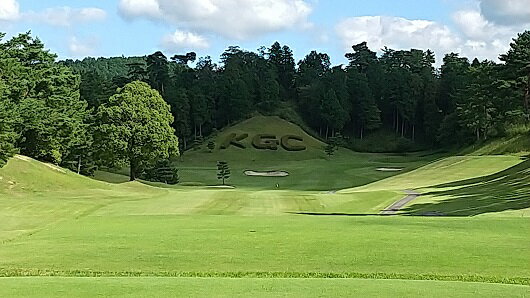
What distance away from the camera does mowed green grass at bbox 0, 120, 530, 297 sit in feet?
41.5

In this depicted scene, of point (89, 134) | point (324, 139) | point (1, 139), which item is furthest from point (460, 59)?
point (1, 139)

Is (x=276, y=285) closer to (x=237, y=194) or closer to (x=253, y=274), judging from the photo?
(x=253, y=274)

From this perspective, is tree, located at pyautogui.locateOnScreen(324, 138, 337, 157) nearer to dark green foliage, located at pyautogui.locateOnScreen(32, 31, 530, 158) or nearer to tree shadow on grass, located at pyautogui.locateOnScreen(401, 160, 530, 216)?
dark green foliage, located at pyautogui.locateOnScreen(32, 31, 530, 158)

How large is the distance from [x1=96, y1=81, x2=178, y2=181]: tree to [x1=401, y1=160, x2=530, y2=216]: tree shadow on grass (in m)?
24.5

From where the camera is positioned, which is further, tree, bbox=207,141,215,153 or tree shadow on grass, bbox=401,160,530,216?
tree, bbox=207,141,215,153

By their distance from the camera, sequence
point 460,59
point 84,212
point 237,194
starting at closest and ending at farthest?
point 84,212 → point 237,194 → point 460,59

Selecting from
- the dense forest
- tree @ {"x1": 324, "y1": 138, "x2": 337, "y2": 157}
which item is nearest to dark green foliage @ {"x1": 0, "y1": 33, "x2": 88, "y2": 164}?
the dense forest

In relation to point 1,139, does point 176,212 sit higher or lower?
lower

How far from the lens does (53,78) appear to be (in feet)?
190

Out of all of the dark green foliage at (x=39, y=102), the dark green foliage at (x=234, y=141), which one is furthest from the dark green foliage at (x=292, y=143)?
the dark green foliage at (x=39, y=102)

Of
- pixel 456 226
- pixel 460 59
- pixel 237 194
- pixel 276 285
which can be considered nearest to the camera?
pixel 276 285

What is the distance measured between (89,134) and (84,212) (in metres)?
29.6

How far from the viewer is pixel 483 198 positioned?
38.8 metres

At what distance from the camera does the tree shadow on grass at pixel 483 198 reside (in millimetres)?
33938
